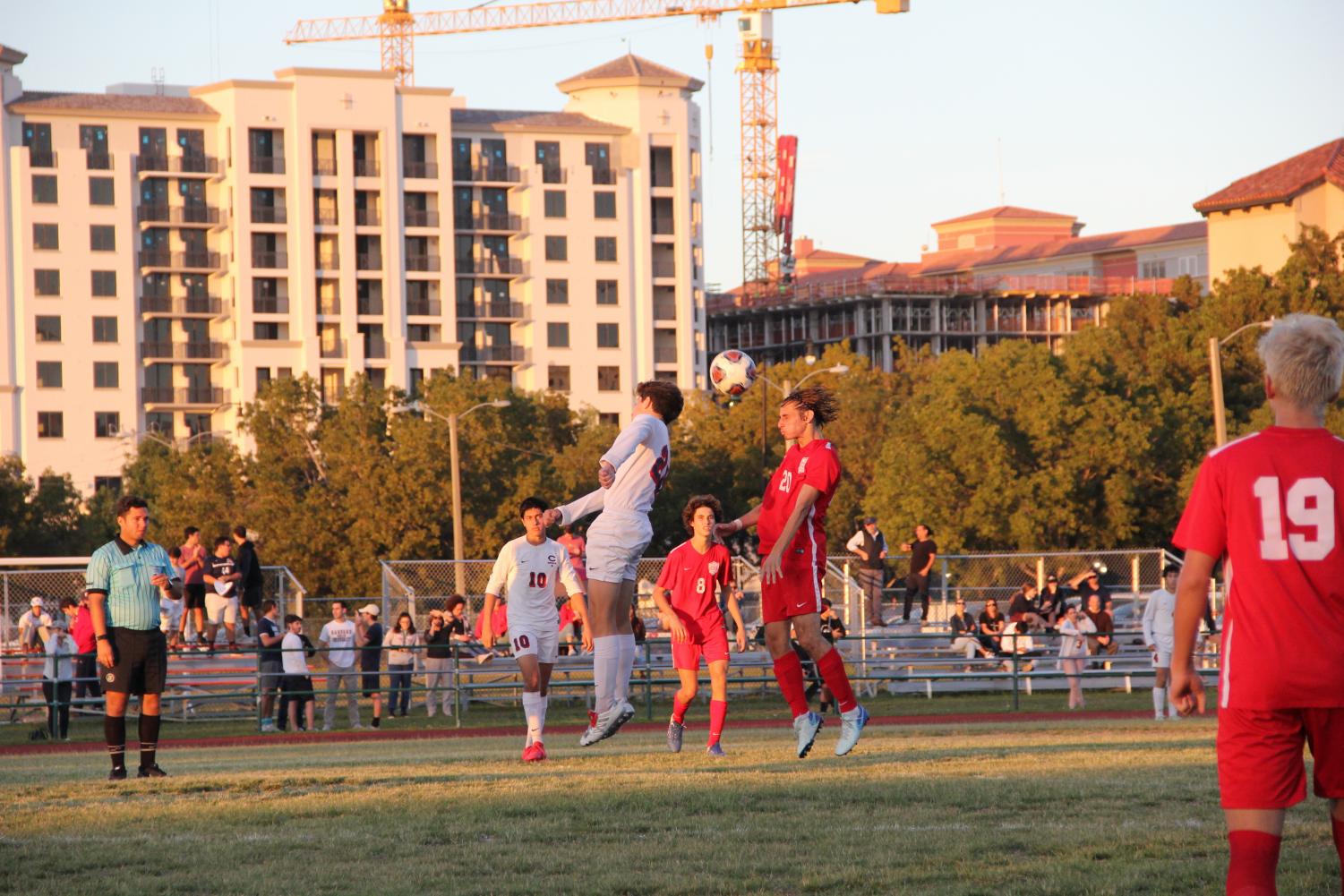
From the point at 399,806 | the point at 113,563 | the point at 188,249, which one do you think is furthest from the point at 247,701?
the point at 188,249

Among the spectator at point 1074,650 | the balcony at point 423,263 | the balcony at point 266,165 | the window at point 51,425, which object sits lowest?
the spectator at point 1074,650

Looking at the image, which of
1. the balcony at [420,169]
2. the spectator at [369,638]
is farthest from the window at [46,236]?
the spectator at [369,638]

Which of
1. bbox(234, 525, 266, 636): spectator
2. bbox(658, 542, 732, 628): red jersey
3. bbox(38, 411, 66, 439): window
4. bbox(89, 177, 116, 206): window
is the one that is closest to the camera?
bbox(658, 542, 732, 628): red jersey

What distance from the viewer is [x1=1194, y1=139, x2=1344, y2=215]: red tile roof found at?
8825 centimetres

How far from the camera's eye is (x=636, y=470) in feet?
36.0

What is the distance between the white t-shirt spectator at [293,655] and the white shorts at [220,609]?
2779 millimetres

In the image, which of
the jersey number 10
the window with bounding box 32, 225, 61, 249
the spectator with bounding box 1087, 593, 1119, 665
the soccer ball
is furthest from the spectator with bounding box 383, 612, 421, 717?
the window with bounding box 32, 225, 61, 249

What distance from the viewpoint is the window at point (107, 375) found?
326 feet

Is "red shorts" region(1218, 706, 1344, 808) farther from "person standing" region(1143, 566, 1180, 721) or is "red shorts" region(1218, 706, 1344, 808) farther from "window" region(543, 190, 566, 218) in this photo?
"window" region(543, 190, 566, 218)

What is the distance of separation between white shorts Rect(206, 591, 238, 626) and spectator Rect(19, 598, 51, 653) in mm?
2423

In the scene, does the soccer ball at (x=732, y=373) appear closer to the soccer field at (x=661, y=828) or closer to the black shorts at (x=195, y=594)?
the soccer field at (x=661, y=828)

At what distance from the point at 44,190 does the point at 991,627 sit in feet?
270

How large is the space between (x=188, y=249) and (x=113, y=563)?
9318cm

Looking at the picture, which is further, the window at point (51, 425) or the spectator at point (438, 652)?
the window at point (51, 425)
